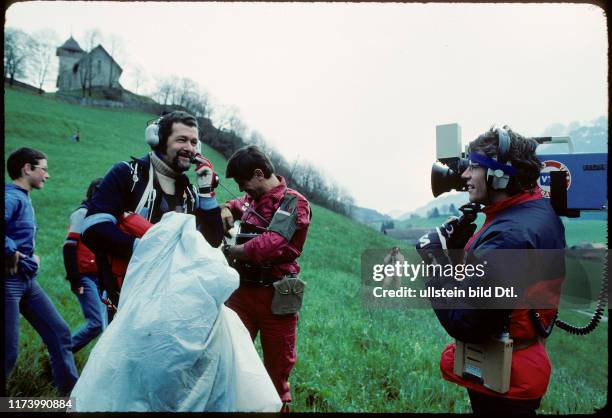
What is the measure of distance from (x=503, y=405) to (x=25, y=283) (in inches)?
96.3

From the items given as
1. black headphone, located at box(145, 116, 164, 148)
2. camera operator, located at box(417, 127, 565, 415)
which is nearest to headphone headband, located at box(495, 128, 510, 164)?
camera operator, located at box(417, 127, 565, 415)

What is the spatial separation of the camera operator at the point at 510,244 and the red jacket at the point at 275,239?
0.80m

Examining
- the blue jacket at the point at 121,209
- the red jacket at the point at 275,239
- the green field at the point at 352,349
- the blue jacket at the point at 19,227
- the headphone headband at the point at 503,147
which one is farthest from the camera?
the green field at the point at 352,349

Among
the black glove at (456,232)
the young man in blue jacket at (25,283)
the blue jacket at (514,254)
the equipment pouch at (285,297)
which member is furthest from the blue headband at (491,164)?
the young man in blue jacket at (25,283)

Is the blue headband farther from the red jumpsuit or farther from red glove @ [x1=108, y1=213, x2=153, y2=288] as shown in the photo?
red glove @ [x1=108, y1=213, x2=153, y2=288]

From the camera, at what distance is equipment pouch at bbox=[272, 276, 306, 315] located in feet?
7.22

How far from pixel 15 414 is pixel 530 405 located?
7.60 feet

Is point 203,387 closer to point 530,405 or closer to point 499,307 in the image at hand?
point 499,307

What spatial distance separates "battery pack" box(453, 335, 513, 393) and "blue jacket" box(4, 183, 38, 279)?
7.48 ft

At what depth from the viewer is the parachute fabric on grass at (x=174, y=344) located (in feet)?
4.68

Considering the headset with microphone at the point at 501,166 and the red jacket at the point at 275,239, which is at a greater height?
the headset with microphone at the point at 501,166

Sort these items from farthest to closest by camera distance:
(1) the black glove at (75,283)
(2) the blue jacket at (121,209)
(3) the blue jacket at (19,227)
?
(1) the black glove at (75,283)
(3) the blue jacket at (19,227)
(2) the blue jacket at (121,209)

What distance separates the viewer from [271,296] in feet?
7.38

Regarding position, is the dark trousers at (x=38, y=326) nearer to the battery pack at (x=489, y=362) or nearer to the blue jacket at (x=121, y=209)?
the blue jacket at (x=121, y=209)
